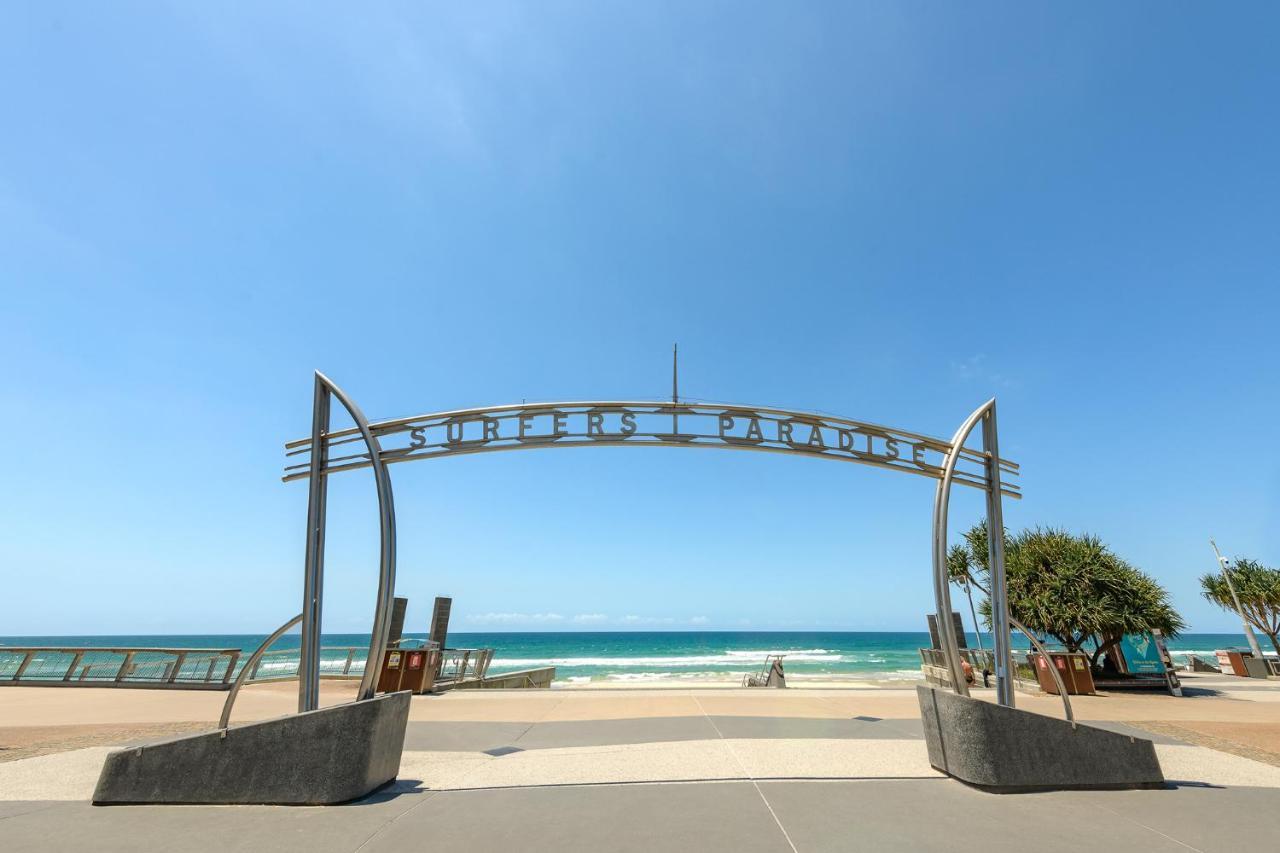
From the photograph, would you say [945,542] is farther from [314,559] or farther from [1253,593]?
[1253,593]

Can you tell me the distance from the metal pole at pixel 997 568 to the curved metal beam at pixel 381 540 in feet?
20.7

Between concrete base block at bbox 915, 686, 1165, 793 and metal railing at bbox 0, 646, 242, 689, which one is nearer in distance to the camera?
concrete base block at bbox 915, 686, 1165, 793

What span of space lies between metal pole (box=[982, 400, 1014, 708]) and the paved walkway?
4.16 ft

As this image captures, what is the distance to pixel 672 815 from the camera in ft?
17.1

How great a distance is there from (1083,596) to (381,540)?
59.8ft

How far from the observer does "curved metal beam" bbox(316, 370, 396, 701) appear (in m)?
7.03

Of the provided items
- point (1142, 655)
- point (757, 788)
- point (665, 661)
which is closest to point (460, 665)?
point (757, 788)

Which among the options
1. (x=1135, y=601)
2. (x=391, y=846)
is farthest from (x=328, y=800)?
(x=1135, y=601)

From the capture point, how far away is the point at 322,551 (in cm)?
743

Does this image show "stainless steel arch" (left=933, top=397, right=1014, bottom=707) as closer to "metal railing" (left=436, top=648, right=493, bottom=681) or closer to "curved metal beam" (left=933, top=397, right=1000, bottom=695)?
"curved metal beam" (left=933, top=397, right=1000, bottom=695)

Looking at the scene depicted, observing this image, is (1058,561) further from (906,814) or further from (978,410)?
(906,814)

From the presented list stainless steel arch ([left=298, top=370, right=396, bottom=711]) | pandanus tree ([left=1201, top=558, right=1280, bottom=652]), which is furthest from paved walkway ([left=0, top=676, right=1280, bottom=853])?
pandanus tree ([left=1201, top=558, right=1280, bottom=652])

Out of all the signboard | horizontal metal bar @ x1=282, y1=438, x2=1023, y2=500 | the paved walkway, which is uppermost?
horizontal metal bar @ x1=282, y1=438, x2=1023, y2=500

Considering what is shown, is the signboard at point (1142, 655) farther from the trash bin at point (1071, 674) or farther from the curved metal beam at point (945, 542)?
the curved metal beam at point (945, 542)
